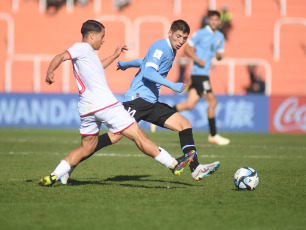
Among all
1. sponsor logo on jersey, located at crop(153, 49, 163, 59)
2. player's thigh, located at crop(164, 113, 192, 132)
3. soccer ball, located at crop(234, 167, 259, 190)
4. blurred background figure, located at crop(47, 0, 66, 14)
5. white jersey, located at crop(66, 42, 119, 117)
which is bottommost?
soccer ball, located at crop(234, 167, 259, 190)

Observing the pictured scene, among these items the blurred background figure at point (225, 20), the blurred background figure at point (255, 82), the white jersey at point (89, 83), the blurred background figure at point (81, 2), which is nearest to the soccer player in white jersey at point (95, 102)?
the white jersey at point (89, 83)

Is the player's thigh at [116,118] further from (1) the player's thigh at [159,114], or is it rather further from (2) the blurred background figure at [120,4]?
(2) the blurred background figure at [120,4]

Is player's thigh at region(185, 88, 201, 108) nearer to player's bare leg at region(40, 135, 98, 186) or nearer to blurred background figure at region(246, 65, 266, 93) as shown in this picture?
player's bare leg at region(40, 135, 98, 186)

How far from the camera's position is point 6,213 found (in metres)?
4.99

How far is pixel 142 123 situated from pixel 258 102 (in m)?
3.51

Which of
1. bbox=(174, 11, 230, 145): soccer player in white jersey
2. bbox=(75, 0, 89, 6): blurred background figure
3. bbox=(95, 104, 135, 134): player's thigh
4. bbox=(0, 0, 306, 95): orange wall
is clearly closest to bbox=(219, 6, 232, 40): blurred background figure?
bbox=(0, 0, 306, 95): orange wall

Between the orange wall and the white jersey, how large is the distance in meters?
15.7

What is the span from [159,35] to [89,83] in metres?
16.6

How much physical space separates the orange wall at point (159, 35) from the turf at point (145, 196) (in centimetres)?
1240

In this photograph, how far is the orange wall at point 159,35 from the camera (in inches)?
880

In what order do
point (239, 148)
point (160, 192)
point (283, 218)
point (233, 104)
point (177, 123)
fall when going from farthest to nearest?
point (233, 104) < point (239, 148) < point (177, 123) < point (160, 192) < point (283, 218)

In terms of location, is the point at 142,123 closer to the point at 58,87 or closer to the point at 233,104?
the point at 233,104

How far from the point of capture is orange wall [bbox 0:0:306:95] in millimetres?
22344

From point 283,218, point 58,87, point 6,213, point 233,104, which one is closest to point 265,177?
point 283,218
